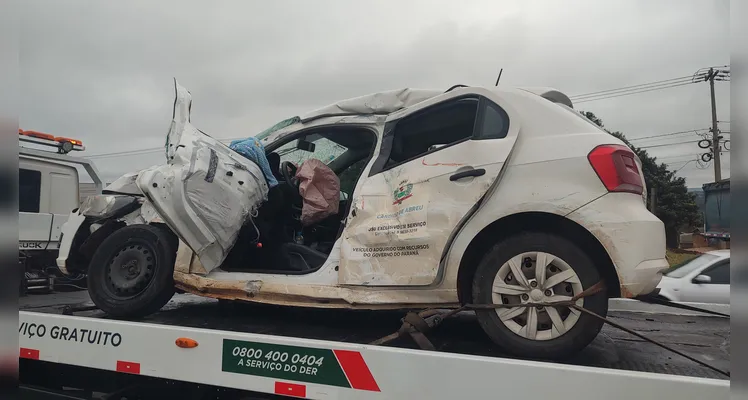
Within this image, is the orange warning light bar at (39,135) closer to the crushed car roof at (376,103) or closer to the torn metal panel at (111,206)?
the torn metal panel at (111,206)

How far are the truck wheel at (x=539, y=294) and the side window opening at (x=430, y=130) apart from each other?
87cm

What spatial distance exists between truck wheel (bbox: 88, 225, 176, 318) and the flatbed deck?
17cm

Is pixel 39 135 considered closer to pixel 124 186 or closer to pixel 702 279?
pixel 124 186

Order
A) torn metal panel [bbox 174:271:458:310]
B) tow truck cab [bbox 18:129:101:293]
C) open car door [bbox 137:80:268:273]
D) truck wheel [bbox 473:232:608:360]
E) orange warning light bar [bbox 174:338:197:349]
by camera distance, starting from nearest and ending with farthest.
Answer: truck wheel [bbox 473:232:608:360], orange warning light bar [bbox 174:338:197:349], torn metal panel [bbox 174:271:458:310], open car door [bbox 137:80:268:273], tow truck cab [bbox 18:129:101:293]

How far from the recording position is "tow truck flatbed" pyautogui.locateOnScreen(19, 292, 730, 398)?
6.18ft

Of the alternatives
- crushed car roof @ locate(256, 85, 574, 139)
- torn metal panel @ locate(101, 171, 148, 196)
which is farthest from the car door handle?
torn metal panel @ locate(101, 171, 148, 196)

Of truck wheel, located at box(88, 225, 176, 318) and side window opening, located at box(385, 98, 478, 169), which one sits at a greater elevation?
side window opening, located at box(385, 98, 478, 169)

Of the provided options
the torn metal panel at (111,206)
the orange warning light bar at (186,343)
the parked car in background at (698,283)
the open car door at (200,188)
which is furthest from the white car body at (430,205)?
the parked car in background at (698,283)

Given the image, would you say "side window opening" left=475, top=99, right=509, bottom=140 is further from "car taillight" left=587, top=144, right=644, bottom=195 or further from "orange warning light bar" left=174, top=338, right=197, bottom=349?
"orange warning light bar" left=174, top=338, right=197, bottom=349

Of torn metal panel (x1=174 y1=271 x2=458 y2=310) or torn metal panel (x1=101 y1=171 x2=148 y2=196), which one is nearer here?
torn metal panel (x1=174 y1=271 x2=458 y2=310)

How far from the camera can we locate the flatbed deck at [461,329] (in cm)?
233

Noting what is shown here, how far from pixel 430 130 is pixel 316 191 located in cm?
86

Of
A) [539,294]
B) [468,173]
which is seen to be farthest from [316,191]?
[539,294]

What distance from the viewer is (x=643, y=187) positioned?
100.0 inches
